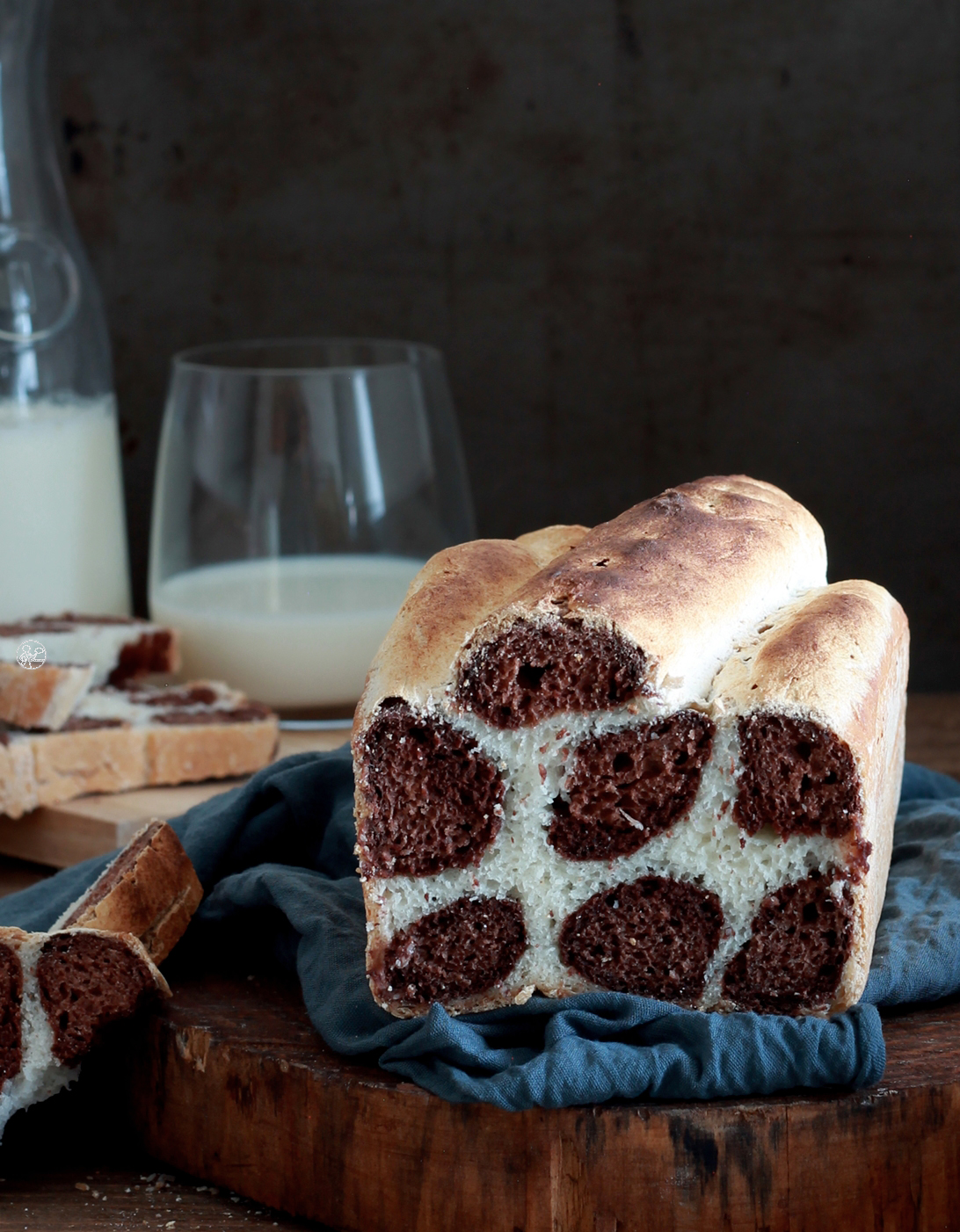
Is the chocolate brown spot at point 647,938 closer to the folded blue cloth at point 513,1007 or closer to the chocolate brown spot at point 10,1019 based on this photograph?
the folded blue cloth at point 513,1007

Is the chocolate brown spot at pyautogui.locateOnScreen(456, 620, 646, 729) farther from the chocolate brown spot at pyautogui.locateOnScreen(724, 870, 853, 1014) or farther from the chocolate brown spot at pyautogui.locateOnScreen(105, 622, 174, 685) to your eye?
the chocolate brown spot at pyautogui.locateOnScreen(105, 622, 174, 685)

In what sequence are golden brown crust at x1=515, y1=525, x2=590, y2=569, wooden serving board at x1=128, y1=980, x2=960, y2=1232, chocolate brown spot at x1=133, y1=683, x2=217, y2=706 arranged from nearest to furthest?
1. wooden serving board at x1=128, y1=980, x2=960, y2=1232
2. golden brown crust at x1=515, y1=525, x2=590, y2=569
3. chocolate brown spot at x1=133, y1=683, x2=217, y2=706

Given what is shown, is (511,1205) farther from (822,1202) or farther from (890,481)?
(890,481)

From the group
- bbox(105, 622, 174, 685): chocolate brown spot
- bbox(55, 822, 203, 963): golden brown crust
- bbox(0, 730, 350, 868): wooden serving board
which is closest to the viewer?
bbox(55, 822, 203, 963): golden brown crust

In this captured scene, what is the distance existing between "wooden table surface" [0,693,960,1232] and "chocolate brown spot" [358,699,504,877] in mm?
391

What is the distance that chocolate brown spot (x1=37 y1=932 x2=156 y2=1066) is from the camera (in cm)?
172

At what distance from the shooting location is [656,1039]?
1625 mm

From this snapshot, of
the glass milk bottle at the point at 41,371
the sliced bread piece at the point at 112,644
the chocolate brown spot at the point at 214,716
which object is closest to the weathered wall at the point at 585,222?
the glass milk bottle at the point at 41,371

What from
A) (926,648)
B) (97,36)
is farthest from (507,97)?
(926,648)

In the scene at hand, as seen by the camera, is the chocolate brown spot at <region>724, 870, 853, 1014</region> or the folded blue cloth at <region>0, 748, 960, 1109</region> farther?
the chocolate brown spot at <region>724, 870, 853, 1014</region>

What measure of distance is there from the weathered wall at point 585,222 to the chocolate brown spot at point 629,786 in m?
2.77

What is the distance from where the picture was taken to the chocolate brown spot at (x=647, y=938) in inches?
67.6

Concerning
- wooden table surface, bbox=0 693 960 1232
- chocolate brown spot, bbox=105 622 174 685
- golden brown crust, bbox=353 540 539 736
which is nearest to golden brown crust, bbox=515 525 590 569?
golden brown crust, bbox=353 540 539 736

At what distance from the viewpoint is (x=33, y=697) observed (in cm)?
275
